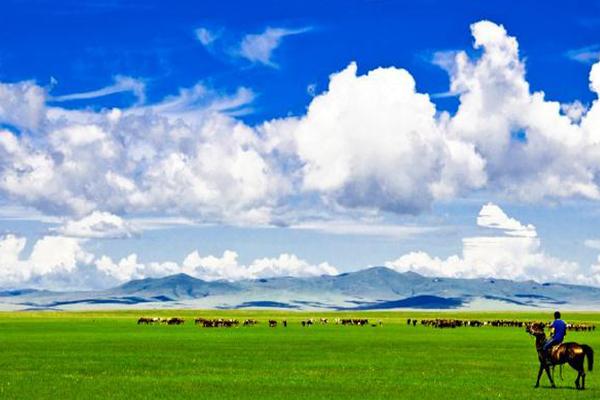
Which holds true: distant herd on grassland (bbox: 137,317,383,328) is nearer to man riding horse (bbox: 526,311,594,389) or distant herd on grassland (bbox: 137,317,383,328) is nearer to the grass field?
the grass field

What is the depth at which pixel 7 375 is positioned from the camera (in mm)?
37094

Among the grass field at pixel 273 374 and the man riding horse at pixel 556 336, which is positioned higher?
the man riding horse at pixel 556 336

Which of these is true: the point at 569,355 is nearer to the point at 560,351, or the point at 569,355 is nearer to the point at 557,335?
the point at 560,351

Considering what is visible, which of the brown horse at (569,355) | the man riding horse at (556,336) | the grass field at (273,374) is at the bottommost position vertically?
the grass field at (273,374)

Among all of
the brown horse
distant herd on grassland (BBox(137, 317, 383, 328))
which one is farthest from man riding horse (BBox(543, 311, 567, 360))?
distant herd on grassland (BBox(137, 317, 383, 328))

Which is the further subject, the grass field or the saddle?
the saddle

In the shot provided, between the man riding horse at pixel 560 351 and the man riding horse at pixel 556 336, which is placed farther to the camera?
the man riding horse at pixel 556 336

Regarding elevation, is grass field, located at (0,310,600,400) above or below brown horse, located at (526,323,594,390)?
below

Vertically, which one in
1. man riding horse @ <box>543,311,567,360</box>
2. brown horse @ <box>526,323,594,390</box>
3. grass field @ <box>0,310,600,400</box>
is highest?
man riding horse @ <box>543,311,567,360</box>

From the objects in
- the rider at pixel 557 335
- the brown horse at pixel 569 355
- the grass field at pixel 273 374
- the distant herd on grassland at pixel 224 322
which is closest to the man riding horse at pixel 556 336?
the rider at pixel 557 335

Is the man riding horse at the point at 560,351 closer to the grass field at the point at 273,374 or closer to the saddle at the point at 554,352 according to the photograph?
the saddle at the point at 554,352

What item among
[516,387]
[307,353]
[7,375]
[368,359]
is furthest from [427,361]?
[7,375]

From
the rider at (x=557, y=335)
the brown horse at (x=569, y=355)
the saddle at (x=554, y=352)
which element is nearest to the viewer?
the brown horse at (x=569, y=355)

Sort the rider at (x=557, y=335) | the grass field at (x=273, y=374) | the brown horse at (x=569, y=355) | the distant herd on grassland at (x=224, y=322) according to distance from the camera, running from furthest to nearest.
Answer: the distant herd on grassland at (x=224, y=322) → the rider at (x=557, y=335) → the brown horse at (x=569, y=355) → the grass field at (x=273, y=374)
